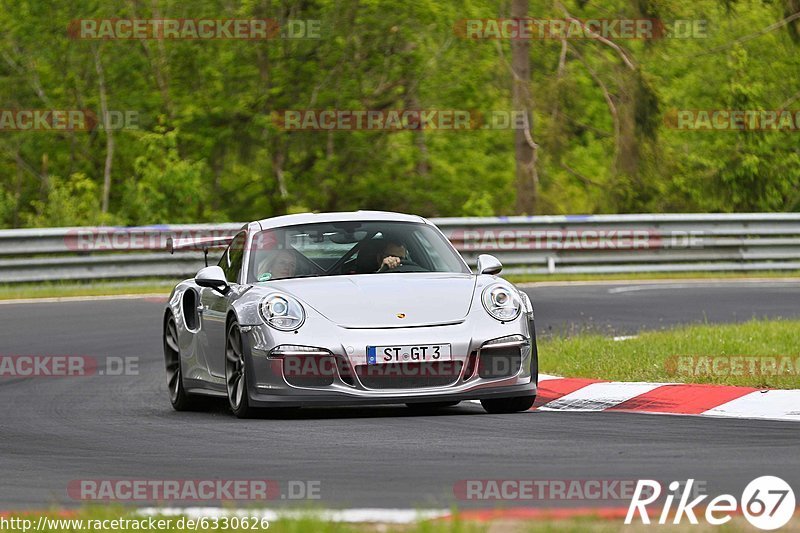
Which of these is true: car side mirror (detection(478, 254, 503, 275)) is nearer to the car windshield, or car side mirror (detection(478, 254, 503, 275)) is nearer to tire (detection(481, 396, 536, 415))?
the car windshield

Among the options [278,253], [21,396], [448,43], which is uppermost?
[448,43]

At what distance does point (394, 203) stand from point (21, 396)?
23.9 metres

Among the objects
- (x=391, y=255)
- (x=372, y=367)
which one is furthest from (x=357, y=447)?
(x=391, y=255)

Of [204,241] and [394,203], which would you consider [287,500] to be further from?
[394,203]

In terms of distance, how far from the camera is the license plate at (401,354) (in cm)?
954

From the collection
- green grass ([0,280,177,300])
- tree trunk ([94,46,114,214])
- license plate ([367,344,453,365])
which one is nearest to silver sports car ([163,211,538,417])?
license plate ([367,344,453,365])

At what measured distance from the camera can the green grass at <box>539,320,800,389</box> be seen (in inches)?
428

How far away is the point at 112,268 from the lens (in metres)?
24.0

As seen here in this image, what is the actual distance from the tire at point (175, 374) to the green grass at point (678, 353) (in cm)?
260

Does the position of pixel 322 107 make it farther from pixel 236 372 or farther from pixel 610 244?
pixel 236 372

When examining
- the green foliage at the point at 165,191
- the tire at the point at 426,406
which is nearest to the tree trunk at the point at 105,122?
the green foliage at the point at 165,191

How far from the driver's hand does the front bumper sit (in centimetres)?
114

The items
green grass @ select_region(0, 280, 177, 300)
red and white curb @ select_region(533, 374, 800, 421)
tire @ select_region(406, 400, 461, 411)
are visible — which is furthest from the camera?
green grass @ select_region(0, 280, 177, 300)

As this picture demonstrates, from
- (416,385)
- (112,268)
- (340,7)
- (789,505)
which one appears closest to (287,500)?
(789,505)
